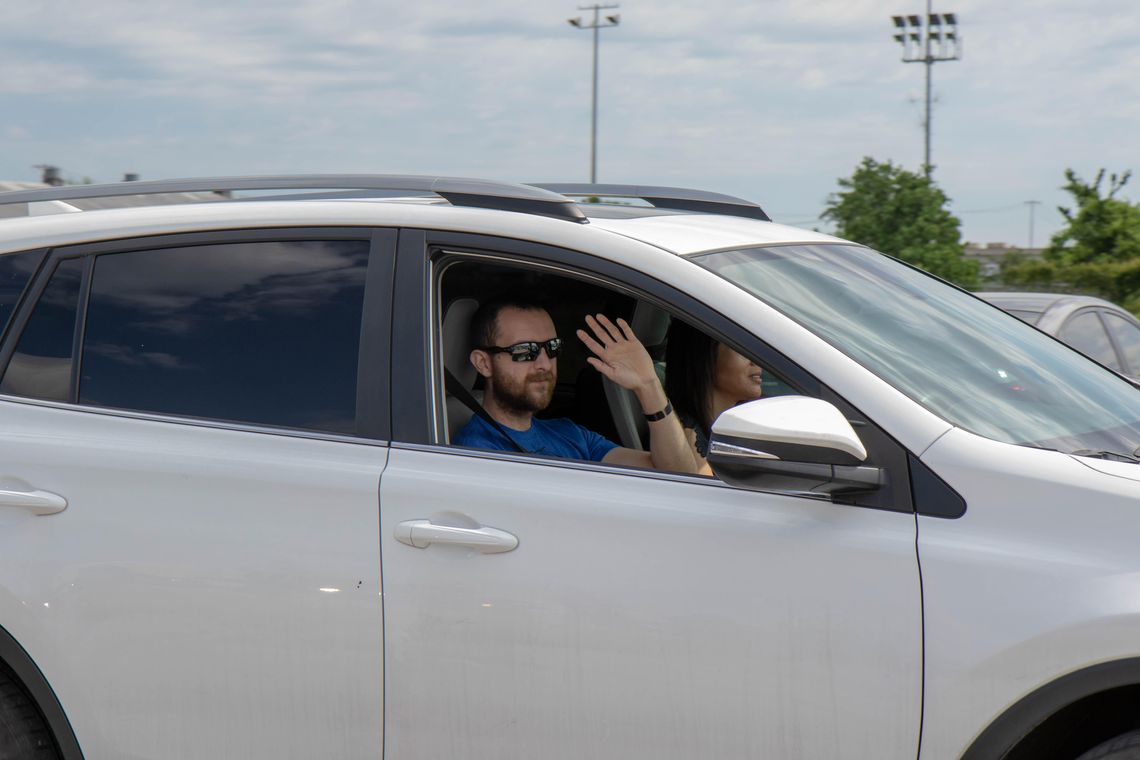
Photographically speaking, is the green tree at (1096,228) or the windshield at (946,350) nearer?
the windshield at (946,350)

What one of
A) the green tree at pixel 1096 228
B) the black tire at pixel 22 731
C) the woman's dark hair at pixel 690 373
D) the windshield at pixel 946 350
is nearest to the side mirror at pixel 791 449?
the windshield at pixel 946 350

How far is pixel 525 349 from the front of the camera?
11.5 feet

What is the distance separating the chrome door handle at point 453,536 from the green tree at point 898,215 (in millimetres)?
37705

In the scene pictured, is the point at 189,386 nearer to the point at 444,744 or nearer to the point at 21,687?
the point at 21,687

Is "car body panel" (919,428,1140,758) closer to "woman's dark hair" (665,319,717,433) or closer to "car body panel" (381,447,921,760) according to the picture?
"car body panel" (381,447,921,760)

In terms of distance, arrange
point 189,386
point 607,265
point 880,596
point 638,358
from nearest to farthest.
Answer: point 880,596
point 607,265
point 189,386
point 638,358

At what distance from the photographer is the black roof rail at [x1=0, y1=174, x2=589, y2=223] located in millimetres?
3047

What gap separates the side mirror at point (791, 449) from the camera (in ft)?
8.11

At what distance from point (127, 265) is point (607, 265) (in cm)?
118

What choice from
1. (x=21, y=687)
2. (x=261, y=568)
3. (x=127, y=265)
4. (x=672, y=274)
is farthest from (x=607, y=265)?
(x=21, y=687)

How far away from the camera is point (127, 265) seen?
10.6 feet

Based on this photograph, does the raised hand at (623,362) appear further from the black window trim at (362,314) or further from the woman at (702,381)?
the black window trim at (362,314)

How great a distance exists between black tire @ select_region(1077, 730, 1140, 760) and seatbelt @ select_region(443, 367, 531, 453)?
148 centimetres

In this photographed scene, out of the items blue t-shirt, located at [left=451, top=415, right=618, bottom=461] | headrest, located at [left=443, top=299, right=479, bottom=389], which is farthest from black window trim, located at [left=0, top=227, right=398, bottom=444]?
headrest, located at [left=443, top=299, right=479, bottom=389]
